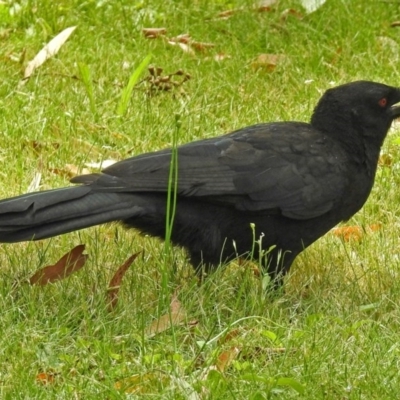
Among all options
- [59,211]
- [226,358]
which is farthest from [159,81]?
[226,358]

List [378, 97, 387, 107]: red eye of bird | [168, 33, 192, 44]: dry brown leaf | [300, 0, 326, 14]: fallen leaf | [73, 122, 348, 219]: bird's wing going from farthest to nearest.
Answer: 1. [300, 0, 326, 14]: fallen leaf
2. [168, 33, 192, 44]: dry brown leaf
3. [378, 97, 387, 107]: red eye of bird
4. [73, 122, 348, 219]: bird's wing

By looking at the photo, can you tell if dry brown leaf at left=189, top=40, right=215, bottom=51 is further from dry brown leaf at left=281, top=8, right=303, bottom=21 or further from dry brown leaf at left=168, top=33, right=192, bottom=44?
dry brown leaf at left=281, top=8, right=303, bottom=21

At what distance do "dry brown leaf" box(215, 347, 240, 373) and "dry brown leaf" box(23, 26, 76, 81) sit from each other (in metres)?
3.69

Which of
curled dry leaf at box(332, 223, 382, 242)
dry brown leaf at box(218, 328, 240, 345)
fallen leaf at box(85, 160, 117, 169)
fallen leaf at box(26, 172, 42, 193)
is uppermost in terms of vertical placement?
dry brown leaf at box(218, 328, 240, 345)

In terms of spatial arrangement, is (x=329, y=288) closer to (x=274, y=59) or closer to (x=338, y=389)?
Answer: (x=338, y=389)

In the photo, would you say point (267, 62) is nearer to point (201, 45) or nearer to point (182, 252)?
point (201, 45)

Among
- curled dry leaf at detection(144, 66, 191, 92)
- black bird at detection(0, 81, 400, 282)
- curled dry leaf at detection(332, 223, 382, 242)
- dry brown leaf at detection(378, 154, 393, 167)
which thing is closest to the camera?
black bird at detection(0, 81, 400, 282)

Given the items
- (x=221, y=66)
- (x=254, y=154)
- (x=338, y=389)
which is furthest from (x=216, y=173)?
(x=221, y=66)

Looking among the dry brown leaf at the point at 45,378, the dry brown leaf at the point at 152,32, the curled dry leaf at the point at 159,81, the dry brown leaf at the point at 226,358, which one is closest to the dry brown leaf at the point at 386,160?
the curled dry leaf at the point at 159,81

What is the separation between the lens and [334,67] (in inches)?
300

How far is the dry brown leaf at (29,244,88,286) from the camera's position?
15.0ft

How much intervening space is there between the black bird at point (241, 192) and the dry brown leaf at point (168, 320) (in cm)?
44

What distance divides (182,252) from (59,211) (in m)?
0.89

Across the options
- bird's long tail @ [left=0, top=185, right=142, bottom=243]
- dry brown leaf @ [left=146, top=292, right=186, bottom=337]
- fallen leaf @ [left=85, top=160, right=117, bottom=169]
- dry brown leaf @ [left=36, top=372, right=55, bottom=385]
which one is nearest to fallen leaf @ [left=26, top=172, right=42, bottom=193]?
fallen leaf @ [left=85, top=160, right=117, bottom=169]
